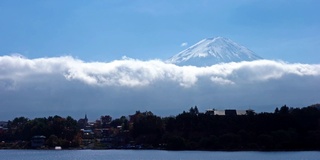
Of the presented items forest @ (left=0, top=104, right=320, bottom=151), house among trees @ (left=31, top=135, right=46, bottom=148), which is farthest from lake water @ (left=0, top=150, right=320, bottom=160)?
house among trees @ (left=31, top=135, right=46, bottom=148)

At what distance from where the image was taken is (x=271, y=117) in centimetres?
8019

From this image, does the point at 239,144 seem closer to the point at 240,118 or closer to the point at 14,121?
the point at 240,118

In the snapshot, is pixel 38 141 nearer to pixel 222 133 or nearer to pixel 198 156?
pixel 222 133

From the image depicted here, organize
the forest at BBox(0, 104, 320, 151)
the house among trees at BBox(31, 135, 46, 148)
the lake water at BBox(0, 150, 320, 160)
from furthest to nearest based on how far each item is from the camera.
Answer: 1. the house among trees at BBox(31, 135, 46, 148)
2. the forest at BBox(0, 104, 320, 151)
3. the lake water at BBox(0, 150, 320, 160)

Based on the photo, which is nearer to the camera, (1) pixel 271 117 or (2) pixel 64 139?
(1) pixel 271 117

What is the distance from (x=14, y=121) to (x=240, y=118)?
6701cm

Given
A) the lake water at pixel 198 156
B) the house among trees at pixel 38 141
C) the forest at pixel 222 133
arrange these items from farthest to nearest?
the house among trees at pixel 38 141 < the forest at pixel 222 133 < the lake water at pixel 198 156

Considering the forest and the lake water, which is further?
the forest

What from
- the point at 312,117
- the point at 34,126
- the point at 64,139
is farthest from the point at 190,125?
the point at 34,126

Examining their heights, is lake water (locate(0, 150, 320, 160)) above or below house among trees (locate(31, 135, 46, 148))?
below

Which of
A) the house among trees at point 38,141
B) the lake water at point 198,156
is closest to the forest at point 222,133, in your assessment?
the house among trees at point 38,141

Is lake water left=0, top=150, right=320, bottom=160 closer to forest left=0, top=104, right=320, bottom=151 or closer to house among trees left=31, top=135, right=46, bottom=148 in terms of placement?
forest left=0, top=104, right=320, bottom=151

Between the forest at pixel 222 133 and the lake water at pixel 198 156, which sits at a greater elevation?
the forest at pixel 222 133

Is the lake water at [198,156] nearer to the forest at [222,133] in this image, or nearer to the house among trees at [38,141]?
the forest at [222,133]
